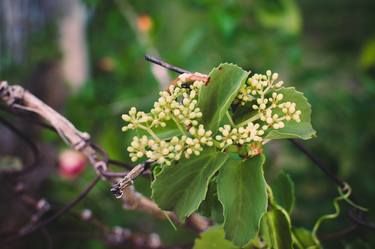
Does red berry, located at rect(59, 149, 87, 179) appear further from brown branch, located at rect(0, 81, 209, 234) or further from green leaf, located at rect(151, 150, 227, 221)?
green leaf, located at rect(151, 150, 227, 221)

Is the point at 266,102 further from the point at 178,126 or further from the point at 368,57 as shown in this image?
the point at 368,57

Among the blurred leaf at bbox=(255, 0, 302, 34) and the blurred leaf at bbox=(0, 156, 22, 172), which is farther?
the blurred leaf at bbox=(255, 0, 302, 34)

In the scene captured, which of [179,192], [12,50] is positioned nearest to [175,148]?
[179,192]

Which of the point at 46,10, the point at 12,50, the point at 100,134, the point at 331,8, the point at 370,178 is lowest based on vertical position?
the point at 370,178

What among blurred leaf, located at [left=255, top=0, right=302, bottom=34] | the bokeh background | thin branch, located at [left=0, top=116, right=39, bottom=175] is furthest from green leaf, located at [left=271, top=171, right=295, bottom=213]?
blurred leaf, located at [left=255, top=0, right=302, bottom=34]

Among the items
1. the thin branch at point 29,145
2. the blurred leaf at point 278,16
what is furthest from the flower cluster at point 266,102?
the blurred leaf at point 278,16

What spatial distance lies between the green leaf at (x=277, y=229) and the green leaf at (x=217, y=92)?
91 millimetres

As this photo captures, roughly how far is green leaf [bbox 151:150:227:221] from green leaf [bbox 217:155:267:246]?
0.01 m

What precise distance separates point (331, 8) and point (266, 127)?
4.98ft

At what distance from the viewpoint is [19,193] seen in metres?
0.56

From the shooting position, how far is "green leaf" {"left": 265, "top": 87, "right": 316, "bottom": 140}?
1.09ft

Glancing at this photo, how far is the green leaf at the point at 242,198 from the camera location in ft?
1.06

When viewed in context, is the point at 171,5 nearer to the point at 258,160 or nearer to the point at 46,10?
the point at 46,10

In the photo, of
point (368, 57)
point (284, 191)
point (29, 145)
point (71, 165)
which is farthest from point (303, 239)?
point (368, 57)
